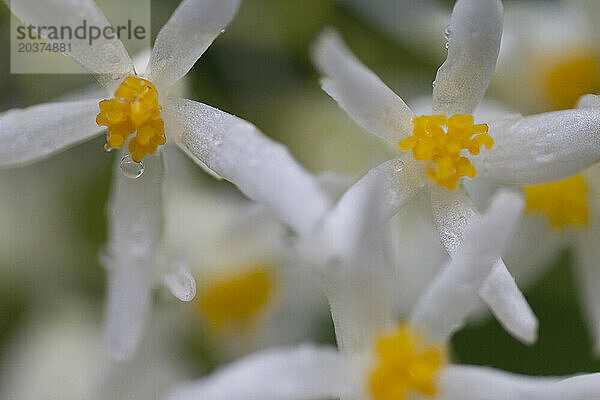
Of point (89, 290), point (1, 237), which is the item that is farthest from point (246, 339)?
point (1, 237)

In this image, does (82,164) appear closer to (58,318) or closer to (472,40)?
(58,318)

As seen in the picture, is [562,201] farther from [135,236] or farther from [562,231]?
[135,236]

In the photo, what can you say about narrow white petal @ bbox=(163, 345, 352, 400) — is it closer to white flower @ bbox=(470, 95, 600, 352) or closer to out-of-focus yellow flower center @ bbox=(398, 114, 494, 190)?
out-of-focus yellow flower center @ bbox=(398, 114, 494, 190)

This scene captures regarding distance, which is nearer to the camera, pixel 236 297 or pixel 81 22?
pixel 81 22

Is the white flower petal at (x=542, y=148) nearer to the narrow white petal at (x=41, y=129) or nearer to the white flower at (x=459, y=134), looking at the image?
the white flower at (x=459, y=134)

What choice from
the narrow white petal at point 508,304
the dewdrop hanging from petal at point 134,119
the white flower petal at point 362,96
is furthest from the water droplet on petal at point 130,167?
the narrow white petal at point 508,304

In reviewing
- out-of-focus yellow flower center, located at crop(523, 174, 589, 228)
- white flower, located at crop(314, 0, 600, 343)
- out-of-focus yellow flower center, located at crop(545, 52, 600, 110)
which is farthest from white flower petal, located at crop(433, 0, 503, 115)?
out-of-focus yellow flower center, located at crop(545, 52, 600, 110)

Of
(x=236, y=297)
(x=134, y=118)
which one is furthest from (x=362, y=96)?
(x=236, y=297)
